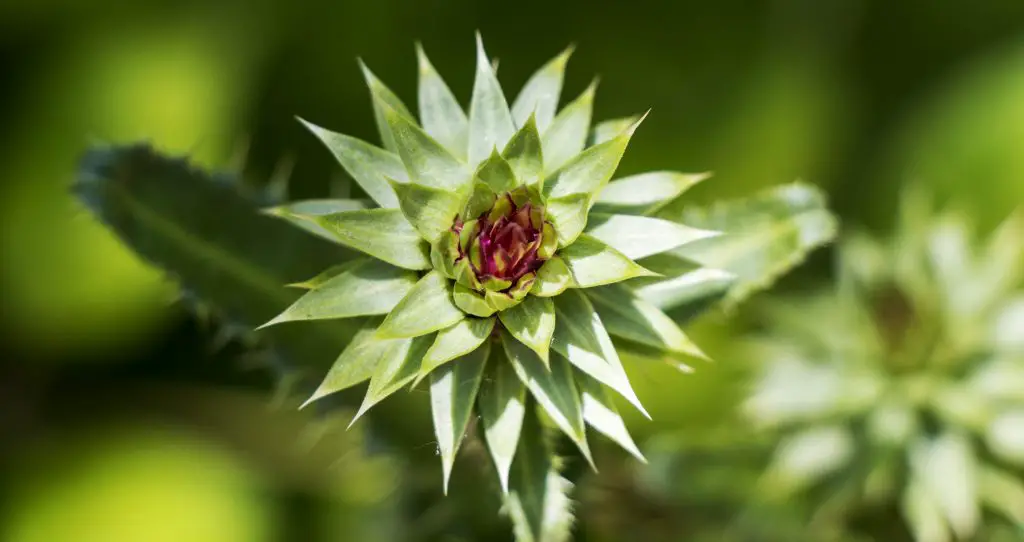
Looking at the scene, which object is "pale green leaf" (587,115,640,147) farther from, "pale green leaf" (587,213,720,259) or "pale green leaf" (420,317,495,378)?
"pale green leaf" (420,317,495,378)

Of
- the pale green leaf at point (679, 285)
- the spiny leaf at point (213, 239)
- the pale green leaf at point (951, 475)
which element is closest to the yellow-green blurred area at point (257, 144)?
the pale green leaf at point (951, 475)

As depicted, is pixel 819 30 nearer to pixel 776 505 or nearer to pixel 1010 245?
pixel 1010 245

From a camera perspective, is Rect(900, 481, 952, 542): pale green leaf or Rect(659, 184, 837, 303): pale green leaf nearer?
Rect(659, 184, 837, 303): pale green leaf

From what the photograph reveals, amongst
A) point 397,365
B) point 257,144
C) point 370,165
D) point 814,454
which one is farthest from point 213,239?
point 257,144

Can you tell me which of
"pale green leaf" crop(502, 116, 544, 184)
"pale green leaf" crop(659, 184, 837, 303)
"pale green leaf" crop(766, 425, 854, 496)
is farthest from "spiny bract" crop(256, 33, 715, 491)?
"pale green leaf" crop(766, 425, 854, 496)

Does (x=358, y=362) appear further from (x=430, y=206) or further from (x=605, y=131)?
(x=605, y=131)

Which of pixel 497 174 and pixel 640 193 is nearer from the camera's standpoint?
pixel 497 174

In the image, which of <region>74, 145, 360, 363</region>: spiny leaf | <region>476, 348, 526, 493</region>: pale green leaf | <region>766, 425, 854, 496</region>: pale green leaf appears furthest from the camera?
<region>766, 425, 854, 496</region>: pale green leaf
